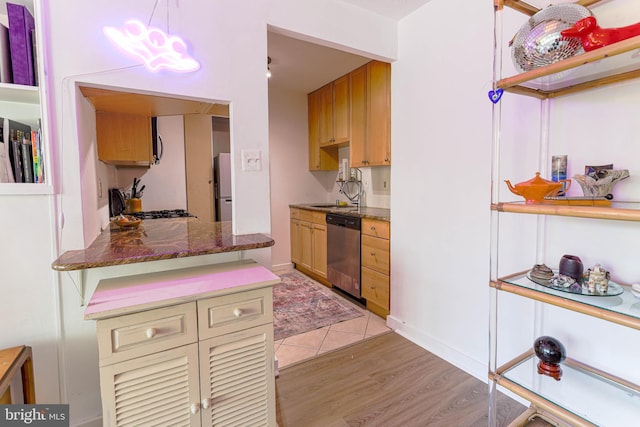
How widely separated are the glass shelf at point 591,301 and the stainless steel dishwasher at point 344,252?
174 centimetres

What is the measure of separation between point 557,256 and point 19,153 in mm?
2582

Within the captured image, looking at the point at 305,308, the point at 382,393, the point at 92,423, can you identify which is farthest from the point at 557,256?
the point at 92,423

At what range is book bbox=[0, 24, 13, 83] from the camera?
1.21 m

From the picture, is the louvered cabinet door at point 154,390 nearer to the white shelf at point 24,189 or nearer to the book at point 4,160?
the white shelf at point 24,189

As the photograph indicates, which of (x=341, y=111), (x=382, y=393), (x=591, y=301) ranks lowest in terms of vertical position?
(x=382, y=393)

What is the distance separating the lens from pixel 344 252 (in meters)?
Result: 3.21

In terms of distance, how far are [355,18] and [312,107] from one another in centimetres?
214

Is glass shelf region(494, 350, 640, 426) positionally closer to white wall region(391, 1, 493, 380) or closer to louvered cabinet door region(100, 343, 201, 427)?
white wall region(391, 1, 493, 380)

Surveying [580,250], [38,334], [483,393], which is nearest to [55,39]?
[38,334]

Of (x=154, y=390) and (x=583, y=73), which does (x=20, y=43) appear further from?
(x=583, y=73)

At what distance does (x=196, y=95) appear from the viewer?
1.59 m

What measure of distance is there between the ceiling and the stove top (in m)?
1.69

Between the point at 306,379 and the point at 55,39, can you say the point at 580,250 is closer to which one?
the point at 306,379

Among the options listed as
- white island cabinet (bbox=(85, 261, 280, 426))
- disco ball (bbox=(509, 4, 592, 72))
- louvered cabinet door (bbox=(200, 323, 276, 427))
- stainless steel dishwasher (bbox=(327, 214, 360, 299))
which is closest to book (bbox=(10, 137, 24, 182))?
white island cabinet (bbox=(85, 261, 280, 426))
